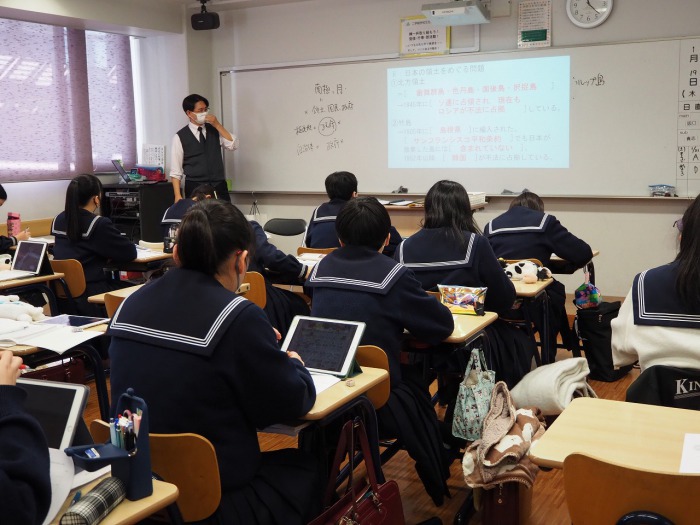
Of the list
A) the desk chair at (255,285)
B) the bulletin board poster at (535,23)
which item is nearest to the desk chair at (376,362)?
the desk chair at (255,285)

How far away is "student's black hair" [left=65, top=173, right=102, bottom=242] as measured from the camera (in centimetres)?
475

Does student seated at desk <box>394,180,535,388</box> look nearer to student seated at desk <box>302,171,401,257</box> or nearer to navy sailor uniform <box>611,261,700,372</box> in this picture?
navy sailor uniform <box>611,261,700,372</box>

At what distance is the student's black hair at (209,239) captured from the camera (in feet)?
6.57

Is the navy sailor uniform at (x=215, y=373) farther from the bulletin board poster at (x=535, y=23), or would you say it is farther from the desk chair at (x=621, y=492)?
the bulletin board poster at (x=535, y=23)

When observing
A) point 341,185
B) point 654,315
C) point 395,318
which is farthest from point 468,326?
point 341,185

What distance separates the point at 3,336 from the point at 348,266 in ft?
4.43

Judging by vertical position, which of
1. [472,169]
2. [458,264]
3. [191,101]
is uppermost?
[191,101]

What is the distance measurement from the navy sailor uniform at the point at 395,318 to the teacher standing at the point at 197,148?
4856 millimetres

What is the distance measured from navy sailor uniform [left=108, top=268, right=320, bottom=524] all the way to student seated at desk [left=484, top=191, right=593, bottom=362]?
2668 millimetres

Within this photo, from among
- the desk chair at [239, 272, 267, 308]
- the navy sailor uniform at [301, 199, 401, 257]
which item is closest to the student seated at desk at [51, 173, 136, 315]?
the desk chair at [239, 272, 267, 308]

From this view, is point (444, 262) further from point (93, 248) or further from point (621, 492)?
point (93, 248)

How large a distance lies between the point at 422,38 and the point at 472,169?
1.23 m

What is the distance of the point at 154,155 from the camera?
8.12 metres

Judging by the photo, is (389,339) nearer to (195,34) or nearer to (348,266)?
(348,266)
